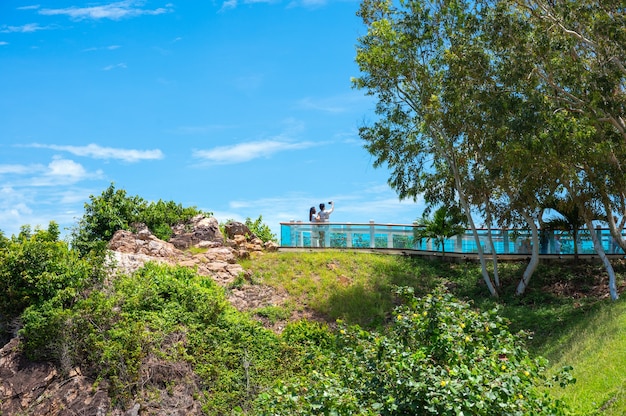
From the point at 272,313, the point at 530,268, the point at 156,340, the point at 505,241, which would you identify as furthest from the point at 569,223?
the point at 156,340

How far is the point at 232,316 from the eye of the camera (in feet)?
65.5

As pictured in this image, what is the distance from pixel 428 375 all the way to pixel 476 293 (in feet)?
62.1

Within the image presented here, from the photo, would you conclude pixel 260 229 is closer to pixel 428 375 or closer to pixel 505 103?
pixel 505 103

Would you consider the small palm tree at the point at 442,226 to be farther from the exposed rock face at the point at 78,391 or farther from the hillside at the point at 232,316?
the exposed rock face at the point at 78,391

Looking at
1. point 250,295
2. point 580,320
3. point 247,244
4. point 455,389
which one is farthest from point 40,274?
point 580,320

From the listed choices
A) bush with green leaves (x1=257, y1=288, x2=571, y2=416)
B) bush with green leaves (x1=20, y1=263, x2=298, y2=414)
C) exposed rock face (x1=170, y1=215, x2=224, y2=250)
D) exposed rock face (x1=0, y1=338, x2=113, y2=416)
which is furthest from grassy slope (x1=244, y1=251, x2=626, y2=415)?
exposed rock face (x1=0, y1=338, x2=113, y2=416)

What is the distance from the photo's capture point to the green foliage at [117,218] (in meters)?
26.3

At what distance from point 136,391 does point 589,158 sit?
50.2ft

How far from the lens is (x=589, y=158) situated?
21234mm

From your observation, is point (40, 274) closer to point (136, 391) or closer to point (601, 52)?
point (136, 391)

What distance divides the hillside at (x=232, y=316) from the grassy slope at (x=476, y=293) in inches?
2.2

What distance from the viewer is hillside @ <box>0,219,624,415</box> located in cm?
1620

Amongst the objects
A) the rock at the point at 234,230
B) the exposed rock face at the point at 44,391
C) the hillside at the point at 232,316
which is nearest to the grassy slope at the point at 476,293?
the hillside at the point at 232,316

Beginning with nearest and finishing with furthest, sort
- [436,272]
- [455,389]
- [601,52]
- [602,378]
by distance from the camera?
1. [455,389]
2. [602,378]
3. [601,52]
4. [436,272]
